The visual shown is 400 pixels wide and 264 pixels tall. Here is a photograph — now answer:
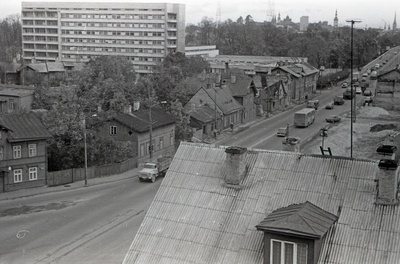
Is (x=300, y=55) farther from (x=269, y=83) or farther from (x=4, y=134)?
(x=4, y=134)

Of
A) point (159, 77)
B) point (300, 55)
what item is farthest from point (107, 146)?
point (300, 55)

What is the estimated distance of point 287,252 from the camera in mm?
16734

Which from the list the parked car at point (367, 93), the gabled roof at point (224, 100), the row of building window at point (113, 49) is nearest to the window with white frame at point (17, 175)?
the gabled roof at point (224, 100)

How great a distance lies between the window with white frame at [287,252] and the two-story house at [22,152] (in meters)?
34.0

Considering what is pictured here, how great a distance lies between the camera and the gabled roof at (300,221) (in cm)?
1645

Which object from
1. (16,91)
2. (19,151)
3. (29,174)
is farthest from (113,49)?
(19,151)

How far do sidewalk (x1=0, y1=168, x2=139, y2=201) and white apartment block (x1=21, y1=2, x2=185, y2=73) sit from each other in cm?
8708

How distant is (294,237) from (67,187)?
115 feet

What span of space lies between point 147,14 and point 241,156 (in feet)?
407

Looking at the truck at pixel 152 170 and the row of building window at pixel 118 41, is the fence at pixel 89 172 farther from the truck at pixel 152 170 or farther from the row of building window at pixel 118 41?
the row of building window at pixel 118 41

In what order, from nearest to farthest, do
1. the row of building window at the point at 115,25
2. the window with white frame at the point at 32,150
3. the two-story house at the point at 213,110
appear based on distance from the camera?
the window with white frame at the point at 32,150, the two-story house at the point at 213,110, the row of building window at the point at 115,25

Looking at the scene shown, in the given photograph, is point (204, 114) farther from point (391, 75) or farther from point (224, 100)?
point (391, 75)

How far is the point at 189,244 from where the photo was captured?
60.7 feet

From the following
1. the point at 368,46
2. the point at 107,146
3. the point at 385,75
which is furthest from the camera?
the point at 368,46
